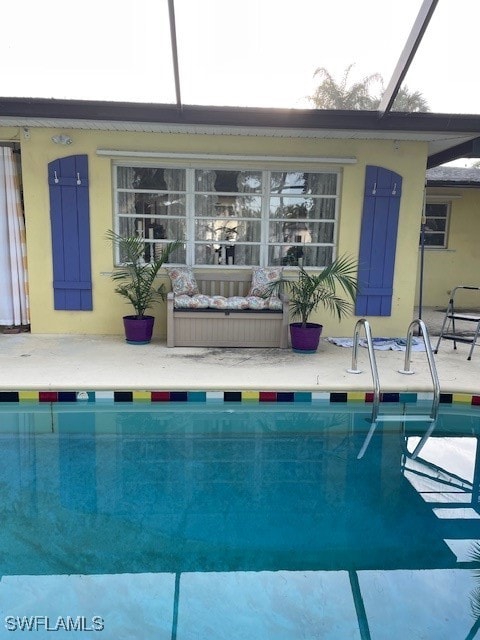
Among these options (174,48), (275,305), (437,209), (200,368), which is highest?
(174,48)

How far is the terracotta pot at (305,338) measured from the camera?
586cm

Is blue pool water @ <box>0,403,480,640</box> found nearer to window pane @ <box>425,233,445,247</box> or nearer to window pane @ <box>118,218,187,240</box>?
window pane @ <box>118,218,187,240</box>

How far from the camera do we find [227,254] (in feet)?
22.7

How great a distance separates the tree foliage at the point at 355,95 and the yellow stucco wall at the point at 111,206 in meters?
0.85

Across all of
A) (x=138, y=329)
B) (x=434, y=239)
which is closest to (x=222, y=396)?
(x=138, y=329)

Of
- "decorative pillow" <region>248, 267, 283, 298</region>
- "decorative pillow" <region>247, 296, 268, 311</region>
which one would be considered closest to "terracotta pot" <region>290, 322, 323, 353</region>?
"decorative pillow" <region>247, 296, 268, 311</region>

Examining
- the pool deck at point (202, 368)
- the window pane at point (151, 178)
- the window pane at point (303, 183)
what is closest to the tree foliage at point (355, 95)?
the window pane at point (303, 183)

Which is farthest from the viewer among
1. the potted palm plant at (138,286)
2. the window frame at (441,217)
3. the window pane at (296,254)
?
the window frame at (441,217)

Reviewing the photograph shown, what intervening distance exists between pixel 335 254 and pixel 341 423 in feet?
10.3

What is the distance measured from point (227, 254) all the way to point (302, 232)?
1.13m

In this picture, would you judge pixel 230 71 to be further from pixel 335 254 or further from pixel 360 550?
pixel 360 550

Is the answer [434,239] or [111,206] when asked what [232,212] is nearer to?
[111,206]

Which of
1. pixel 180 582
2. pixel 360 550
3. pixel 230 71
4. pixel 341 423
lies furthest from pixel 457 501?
pixel 230 71

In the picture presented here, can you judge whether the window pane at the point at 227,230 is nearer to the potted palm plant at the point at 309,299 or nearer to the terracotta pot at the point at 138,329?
the potted palm plant at the point at 309,299
